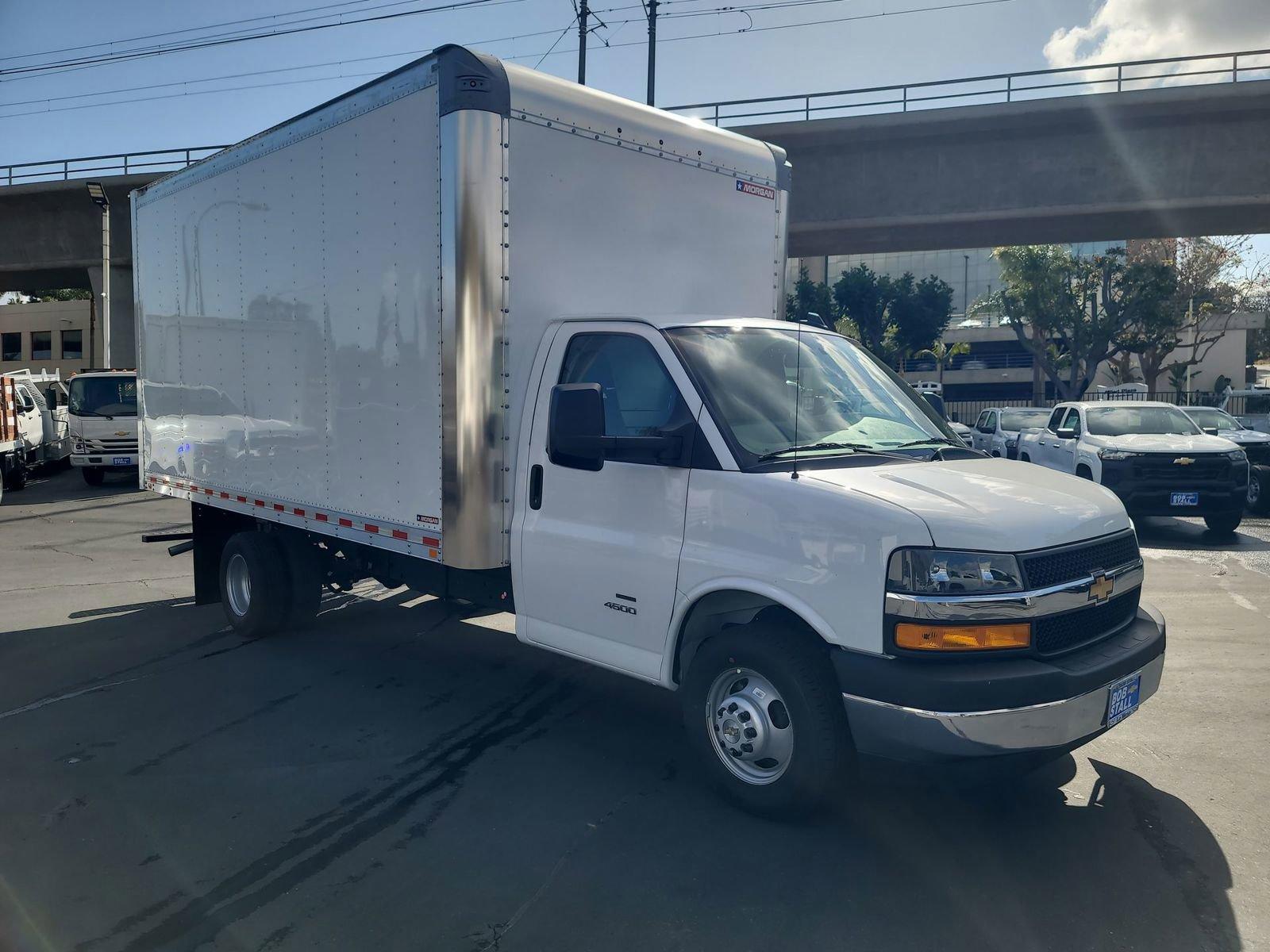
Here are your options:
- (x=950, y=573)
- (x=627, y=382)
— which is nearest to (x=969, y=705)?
(x=950, y=573)

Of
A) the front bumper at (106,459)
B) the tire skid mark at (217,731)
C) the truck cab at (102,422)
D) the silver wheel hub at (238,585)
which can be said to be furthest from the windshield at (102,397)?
the tire skid mark at (217,731)

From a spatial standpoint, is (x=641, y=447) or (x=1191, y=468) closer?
(x=641, y=447)

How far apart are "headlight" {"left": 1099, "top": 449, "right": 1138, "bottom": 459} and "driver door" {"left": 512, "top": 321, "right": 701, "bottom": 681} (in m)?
10.0

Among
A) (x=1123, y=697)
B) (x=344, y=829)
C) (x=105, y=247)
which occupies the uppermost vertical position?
(x=105, y=247)

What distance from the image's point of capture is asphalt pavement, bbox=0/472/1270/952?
138 inches

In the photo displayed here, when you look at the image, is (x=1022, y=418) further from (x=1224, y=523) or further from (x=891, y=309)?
(x=891, y=309)

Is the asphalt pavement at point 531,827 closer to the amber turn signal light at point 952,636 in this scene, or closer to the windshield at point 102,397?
the amber turn signal light at point 952,636

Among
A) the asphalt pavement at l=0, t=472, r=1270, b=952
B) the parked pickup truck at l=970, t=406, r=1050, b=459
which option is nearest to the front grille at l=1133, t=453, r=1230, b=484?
the asphalt pavement at l=0, t=472, r=1270, b=952

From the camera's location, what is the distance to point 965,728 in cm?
360

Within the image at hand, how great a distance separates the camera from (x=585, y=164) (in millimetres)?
5383

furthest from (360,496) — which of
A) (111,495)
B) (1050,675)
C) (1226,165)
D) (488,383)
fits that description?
(1226,165)

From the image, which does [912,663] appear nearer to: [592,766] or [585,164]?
[592,766]

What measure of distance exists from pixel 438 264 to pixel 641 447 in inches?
59.8

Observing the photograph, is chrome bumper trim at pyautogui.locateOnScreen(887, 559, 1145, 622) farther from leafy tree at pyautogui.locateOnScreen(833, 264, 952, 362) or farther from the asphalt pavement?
leafy tree at pyautogui.locateOnScreen(833, 264, 952, 362)
